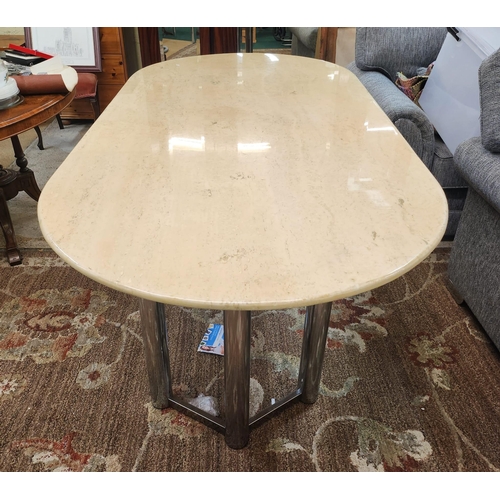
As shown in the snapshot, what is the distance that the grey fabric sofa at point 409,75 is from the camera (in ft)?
6.00

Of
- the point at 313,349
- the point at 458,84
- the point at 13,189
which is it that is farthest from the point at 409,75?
the point at 13,189

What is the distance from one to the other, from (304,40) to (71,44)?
152 centimetres

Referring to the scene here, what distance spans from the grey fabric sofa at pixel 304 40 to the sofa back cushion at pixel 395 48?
929 mm

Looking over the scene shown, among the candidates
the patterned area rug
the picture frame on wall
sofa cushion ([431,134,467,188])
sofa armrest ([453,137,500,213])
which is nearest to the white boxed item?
sofa cushion ([431,134,467,188])

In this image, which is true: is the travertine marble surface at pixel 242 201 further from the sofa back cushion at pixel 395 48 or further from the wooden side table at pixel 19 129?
the sofa back cushion at pixel 395 48

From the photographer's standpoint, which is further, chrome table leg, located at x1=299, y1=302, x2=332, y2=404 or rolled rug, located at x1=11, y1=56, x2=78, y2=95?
rolled rug, located at x1=11, y1=56, x2=78, y2=95

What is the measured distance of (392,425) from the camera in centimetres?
133

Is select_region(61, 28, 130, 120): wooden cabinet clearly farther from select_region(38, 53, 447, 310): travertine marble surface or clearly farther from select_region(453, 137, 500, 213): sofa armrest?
select_region(453, 137, 500, 213): sofa armrest

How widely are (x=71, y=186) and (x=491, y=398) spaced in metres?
1.34

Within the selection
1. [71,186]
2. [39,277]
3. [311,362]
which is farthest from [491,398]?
[39,277]

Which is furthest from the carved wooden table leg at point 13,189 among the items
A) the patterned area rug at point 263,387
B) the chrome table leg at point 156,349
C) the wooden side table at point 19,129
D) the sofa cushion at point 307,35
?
the sofa cushion at point 307,35

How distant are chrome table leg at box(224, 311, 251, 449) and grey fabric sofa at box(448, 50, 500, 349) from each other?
895 millimetres

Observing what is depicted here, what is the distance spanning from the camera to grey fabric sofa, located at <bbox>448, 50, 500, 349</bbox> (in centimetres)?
147
